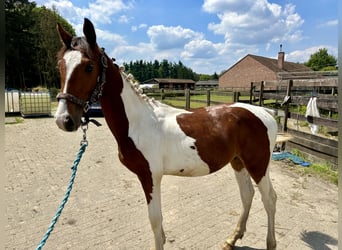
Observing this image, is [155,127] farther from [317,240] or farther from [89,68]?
[317,240]

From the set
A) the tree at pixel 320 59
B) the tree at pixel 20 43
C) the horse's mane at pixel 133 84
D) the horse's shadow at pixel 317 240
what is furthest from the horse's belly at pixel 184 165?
the tree at pixel 320 59

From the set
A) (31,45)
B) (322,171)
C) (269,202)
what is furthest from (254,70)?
(269,202)

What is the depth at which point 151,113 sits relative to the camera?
213 centimetres

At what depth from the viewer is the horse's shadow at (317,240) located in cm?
251

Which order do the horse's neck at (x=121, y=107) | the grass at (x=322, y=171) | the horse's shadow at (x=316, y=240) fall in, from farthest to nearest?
the grass at (x=322, y=171) → the horse's shadow at (x=316, y=240) → the horse's neck at (x=121, y=107)

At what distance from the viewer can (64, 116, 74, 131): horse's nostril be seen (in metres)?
1.50

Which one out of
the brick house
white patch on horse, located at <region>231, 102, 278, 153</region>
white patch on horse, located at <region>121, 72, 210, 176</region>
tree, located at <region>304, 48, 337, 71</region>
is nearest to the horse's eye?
white patch on horse, located at <region>121, 72, 210, 176</region>

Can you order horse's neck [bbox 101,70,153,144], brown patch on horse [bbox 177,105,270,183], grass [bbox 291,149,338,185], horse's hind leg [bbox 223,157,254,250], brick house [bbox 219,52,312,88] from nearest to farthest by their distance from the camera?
1. horse's neck [bbox 101,70,153,144]
2. brown patch on horse [bbox 177,105,270,183]
3. horse's hind leg [bbox 223,157,254,250]
4. grass [bbox 291,149,338,185]
5. brick house [bbox 219,52,312,88]

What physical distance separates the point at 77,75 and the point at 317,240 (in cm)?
287

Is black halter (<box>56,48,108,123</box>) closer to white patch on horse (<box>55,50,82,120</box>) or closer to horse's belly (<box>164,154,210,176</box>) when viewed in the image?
white patch on horse (<box>55,50,82,120</box>)

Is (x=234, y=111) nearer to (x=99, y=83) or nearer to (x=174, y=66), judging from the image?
(x=99, y=83)

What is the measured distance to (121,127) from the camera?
Result: 1979 mm

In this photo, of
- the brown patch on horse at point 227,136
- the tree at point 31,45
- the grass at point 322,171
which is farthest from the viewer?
the tree at point 31,45

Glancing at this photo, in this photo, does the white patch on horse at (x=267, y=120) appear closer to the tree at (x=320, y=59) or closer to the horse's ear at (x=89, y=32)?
the horse's ear at (x=89, y=32)
